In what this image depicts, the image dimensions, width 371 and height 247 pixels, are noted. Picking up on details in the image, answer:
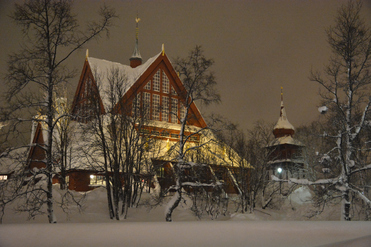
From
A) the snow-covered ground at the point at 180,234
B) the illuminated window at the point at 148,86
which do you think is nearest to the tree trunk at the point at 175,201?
the snow-covered ground at the point at 180,234

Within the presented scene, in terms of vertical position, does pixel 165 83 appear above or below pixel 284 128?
above

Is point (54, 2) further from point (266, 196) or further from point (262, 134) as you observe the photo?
point (266, 196)

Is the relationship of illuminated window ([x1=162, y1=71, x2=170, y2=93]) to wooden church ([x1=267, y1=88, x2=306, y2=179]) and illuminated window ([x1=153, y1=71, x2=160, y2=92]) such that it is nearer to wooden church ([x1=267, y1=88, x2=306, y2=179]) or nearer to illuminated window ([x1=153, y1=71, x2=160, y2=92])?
illuminated window ([x1=153, y1=71, x2=160, y2=92])

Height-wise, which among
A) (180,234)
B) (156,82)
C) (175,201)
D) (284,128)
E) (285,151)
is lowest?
(175,201)

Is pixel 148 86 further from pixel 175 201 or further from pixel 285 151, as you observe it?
pixel 285 151

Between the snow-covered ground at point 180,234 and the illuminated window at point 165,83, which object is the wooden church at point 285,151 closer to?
the illuminated window at point 165,83

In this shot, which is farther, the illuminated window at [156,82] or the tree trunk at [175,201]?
the illuminated window at [156,82]

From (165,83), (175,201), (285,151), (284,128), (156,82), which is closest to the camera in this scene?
(175,201)

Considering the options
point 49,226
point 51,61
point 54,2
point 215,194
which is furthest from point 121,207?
point 49,226

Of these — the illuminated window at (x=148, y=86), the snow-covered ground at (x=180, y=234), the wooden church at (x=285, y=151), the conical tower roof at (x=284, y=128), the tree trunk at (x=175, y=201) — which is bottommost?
the tree trunk at (x=175, y=201)

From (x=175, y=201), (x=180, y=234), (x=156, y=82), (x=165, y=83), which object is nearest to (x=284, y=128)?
(x=165, y=83)

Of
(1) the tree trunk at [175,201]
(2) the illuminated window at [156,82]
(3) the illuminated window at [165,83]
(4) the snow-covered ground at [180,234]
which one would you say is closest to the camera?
(4) the snow-covered ground at [180,234]

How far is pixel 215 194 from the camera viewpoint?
91.4 feet

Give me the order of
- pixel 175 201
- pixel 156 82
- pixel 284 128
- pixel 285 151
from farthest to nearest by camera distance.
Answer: pixel 284 128
pixel 285 151
pixel 156 82
pixel 175 201
